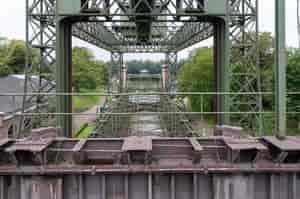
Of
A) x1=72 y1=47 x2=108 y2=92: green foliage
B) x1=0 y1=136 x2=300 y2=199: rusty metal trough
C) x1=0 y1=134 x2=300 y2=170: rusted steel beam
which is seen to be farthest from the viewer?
x1=72 y1=47 x2=108 y2=92: green foliage

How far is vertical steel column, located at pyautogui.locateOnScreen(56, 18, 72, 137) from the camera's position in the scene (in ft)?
40.5

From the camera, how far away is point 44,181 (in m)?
5.01

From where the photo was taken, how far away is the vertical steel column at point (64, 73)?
12336 millimetres

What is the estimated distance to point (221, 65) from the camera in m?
13.0

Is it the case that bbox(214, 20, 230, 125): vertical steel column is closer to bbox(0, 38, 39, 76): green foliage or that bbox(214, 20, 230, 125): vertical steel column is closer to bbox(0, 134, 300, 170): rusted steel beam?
bbox(0, 134, 300, 170): rusted steel beam

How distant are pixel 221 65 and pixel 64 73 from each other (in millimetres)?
6445

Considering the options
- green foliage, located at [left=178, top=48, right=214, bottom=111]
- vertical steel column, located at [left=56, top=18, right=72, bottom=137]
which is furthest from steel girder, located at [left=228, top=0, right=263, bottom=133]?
green foliage, located at [left=178, top=48, right=214, bottom=111]

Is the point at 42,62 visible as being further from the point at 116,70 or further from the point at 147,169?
the point at 116,70

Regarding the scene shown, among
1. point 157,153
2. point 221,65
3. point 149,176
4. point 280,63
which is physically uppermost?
point 221,65

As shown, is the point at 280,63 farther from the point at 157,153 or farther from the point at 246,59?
the point at 246,59

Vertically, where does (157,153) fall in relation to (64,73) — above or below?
below

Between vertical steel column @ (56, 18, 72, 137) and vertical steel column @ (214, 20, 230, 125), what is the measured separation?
608 cm

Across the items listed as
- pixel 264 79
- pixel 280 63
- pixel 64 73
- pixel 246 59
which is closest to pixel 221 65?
pixel 246 59

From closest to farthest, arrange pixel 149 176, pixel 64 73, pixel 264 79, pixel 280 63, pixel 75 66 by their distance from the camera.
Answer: pixel 149 176 < pixel 280 63 < pixel 64 73 < pixel 264 79 < pixel 75 66
